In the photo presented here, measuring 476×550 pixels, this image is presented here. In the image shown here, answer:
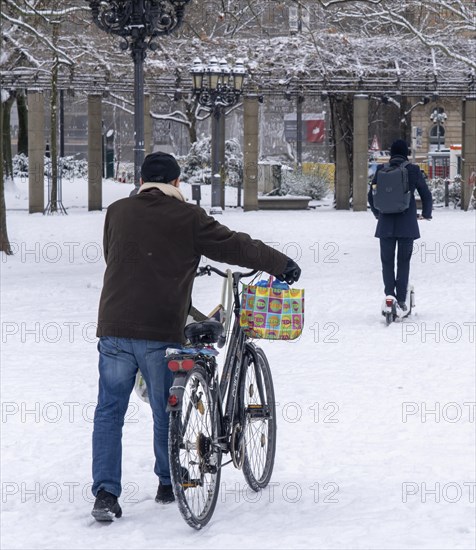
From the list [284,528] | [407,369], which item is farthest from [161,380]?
[407,369]

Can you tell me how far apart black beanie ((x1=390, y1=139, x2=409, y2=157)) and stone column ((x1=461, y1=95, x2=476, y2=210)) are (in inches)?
1037

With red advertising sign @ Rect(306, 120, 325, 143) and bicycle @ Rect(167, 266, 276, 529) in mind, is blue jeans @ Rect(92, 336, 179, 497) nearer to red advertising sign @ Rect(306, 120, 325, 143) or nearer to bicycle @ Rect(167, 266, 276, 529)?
bicycle @ Rect(167, 266, 276, 529)

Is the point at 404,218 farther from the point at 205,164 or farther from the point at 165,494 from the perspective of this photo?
the point at 205,164

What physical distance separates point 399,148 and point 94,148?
25.7m

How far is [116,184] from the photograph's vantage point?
4606cm

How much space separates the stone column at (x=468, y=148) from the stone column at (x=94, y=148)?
440 inches

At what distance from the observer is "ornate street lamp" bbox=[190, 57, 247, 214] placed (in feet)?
115

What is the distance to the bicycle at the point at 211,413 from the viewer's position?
562 centimetres

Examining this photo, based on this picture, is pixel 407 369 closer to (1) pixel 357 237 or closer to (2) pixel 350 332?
(2) pixel 350 332

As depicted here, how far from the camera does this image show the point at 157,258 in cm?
588

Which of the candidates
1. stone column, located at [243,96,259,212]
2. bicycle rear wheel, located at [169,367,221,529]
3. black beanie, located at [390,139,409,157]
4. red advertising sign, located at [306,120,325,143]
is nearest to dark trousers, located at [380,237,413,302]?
black beanie, located at [390,139,409,157]

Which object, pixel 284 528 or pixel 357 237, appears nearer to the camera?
pixel 284 528

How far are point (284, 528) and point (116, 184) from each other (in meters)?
40.7

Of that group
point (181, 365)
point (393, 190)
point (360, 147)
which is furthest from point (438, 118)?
point (181, 365)
